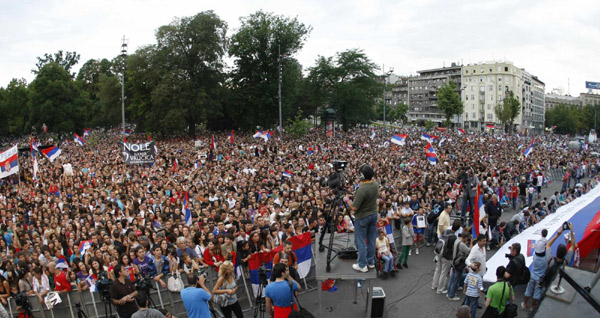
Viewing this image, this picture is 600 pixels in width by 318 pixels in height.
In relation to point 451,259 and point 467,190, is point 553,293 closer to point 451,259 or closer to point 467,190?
point 451,259

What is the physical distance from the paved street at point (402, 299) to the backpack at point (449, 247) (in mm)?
979

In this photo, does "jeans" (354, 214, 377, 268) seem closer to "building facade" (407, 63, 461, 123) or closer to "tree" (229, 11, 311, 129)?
"tree" (229, 11, 311, 129)

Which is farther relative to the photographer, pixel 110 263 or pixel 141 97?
pixel 141 97

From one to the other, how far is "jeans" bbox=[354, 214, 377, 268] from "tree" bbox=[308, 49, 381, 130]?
47021mm

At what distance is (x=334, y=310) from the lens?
8.77 metres

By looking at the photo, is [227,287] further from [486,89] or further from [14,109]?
[486,89]

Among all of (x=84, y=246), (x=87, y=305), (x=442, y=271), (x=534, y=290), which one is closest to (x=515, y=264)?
(x=534, y=290)

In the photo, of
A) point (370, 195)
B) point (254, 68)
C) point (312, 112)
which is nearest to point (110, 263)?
point (370, 195)

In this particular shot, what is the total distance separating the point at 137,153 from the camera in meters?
20.8

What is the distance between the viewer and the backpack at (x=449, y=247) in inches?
356

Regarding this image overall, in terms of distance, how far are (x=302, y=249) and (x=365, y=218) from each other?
2426mm

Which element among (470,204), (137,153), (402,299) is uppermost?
(137,153)

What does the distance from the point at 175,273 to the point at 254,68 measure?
40892 mm

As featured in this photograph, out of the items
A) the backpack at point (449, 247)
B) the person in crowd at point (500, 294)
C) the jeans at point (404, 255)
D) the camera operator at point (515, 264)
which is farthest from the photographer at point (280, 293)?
the jeans at point (404, 255)
